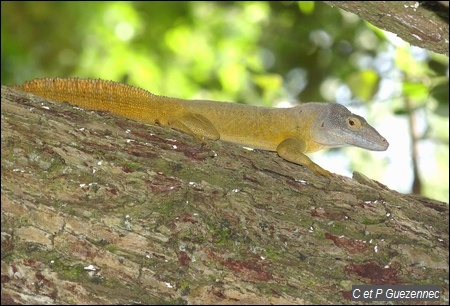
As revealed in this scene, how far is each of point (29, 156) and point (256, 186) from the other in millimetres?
1708

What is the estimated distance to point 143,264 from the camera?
3.79 meters

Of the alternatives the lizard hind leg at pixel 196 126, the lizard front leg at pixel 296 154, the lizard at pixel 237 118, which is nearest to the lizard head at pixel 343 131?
the lizard at pixel 237 118

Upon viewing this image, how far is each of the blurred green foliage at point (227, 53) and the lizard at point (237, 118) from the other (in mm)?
1676

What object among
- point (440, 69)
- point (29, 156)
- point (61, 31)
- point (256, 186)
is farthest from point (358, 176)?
point (61, 31)

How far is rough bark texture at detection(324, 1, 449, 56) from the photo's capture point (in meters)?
4.16

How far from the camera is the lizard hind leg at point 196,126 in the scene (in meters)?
5.36

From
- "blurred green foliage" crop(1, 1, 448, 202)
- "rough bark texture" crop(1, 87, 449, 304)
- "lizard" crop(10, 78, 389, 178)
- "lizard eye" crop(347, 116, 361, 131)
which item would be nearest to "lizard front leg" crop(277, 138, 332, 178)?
"lizard" crop(10, 78, 389, 178)

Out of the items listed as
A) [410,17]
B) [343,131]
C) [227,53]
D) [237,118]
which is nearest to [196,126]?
[237,118]

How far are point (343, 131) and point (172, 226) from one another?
327cm

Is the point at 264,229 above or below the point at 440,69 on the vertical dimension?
below

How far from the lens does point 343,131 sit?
6.57 meters

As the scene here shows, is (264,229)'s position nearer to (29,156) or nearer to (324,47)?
(29,156)

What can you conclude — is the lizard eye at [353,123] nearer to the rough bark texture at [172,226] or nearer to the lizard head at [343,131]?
the lizard head at [343,131]

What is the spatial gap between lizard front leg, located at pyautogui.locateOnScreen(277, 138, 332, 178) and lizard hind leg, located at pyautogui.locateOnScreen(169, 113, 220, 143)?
2.34 ft
